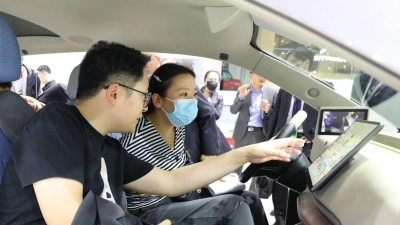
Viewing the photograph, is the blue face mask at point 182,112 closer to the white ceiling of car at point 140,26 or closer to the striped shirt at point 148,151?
the striped shirt at point 148,151

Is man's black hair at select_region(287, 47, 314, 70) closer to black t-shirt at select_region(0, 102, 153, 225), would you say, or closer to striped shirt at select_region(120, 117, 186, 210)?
striped shirt at select_region(120, 117, 186, 210)

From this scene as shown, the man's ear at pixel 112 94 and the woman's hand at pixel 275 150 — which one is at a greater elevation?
the man's ear at pixel 112 94

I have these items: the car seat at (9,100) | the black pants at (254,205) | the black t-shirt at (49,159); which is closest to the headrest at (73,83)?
the car seat at (9,100)

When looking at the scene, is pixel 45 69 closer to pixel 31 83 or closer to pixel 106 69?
pixel 31 83

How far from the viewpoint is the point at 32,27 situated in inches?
87.1

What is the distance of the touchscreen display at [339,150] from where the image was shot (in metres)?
1.27

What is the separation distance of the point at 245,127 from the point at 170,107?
7.69 ft

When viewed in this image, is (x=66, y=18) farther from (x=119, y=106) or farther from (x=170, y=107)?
(x=119, y=106)

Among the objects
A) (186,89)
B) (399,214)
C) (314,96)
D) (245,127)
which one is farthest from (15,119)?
(245,127)

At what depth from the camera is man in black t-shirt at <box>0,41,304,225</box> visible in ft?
3.75

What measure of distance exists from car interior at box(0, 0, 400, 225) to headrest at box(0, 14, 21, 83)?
22 mm

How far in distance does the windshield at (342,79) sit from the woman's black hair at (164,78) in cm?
44

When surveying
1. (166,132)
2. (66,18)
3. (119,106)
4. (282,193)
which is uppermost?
(66,18)

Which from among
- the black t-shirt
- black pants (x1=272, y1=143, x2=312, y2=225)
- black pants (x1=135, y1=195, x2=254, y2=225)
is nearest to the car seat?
the black t-shirt
